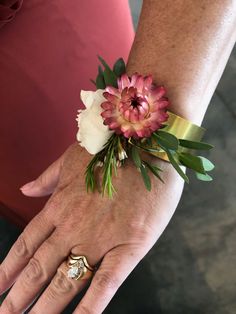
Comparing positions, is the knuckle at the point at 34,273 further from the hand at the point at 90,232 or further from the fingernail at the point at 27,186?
the fingernail at the point at 27,186

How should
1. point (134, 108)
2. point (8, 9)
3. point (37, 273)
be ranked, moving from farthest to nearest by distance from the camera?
point (8, 9) < point (37, 273) < point (134, 108)

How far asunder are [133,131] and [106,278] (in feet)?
0.76

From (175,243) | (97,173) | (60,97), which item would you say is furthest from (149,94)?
(175,243)

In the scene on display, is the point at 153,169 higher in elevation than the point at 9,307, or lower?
higher

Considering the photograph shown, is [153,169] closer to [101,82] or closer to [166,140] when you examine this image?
[166,140]

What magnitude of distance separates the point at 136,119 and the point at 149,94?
0.15 ft

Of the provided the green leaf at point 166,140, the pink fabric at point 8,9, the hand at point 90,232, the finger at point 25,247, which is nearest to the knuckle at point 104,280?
the hand at point 90,232

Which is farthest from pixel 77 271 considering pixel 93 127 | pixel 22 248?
pixel 93 127

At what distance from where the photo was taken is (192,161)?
61 centimetres

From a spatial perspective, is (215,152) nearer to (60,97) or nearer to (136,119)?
(60,97)

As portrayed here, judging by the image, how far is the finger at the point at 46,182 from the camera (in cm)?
71

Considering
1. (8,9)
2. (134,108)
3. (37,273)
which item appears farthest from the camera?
(8,9)

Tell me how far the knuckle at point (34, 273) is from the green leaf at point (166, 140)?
0.28m

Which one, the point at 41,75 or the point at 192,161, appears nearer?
the point at 192,161
